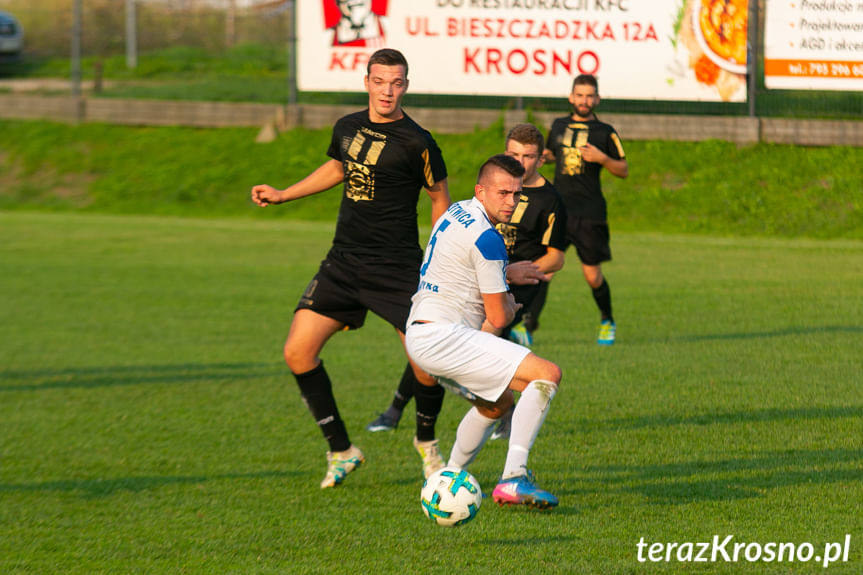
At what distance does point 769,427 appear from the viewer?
6.65 meters

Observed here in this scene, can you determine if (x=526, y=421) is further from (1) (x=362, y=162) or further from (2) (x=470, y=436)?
(1) (x=362, y=162)

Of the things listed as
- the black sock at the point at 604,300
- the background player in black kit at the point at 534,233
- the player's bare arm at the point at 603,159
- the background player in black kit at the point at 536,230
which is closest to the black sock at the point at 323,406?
the background player in black kit at the point at 534,233

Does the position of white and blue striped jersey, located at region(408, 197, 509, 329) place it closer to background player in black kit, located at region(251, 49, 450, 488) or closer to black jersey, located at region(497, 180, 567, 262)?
background player in black kit, located at region(251, 49, 450, 488)

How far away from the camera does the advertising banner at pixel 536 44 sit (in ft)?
65.1

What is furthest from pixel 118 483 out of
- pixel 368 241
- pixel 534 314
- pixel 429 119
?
pixel 429 119

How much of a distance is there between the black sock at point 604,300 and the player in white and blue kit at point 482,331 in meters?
4.81

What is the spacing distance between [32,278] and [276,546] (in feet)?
32.7

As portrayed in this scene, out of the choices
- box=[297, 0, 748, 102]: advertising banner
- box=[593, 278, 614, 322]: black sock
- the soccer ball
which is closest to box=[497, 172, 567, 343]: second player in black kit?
the soccer ball

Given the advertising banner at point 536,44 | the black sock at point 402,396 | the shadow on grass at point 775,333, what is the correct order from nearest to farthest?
the black sock at point 402,396 < the shadow on grass at point 775,333 < the advertising banner at point 536,44

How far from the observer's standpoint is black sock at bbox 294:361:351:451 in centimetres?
589

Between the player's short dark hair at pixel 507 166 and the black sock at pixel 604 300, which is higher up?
the player's short dark hair at pixel 507 166

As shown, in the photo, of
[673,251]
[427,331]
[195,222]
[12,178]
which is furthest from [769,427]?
[12,178]

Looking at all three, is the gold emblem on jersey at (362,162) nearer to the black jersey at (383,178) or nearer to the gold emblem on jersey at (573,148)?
the black jersey at (383,178)

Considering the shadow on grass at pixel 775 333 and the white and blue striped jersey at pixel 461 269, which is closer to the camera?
the white and blue striped jersey at pixel 461 269
